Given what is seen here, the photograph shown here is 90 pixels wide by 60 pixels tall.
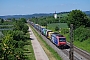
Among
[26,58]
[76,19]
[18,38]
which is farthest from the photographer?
[76,19]

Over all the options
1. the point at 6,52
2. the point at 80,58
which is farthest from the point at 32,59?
the point at 80,58

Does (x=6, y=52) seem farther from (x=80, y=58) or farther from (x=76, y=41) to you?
(x=76, y=41)

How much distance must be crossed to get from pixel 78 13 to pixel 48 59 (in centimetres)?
5646

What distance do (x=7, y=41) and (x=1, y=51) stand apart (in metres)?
2.36

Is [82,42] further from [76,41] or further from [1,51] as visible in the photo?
[1,51]

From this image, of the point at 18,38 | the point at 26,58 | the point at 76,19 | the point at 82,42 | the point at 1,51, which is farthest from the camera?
the point at 76,19

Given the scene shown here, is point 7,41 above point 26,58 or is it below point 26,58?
above

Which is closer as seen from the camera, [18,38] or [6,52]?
[6,52]

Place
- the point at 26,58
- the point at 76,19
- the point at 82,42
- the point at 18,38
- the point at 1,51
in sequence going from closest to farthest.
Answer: the point at 1,51, the point at 26,58, the point at 82,42, the point at 18,38, the point at 76,19

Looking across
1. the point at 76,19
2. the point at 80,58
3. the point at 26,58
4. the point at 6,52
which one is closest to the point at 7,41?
the point at 6,52

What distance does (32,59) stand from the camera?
41.8 meters

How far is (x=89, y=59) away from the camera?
137 ft

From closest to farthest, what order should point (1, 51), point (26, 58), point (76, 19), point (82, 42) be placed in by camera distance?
point (1, 51) < point (26, 58) < point (82, 42) < point (76, 19)

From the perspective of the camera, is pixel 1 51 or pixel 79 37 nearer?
pixel 1 51
